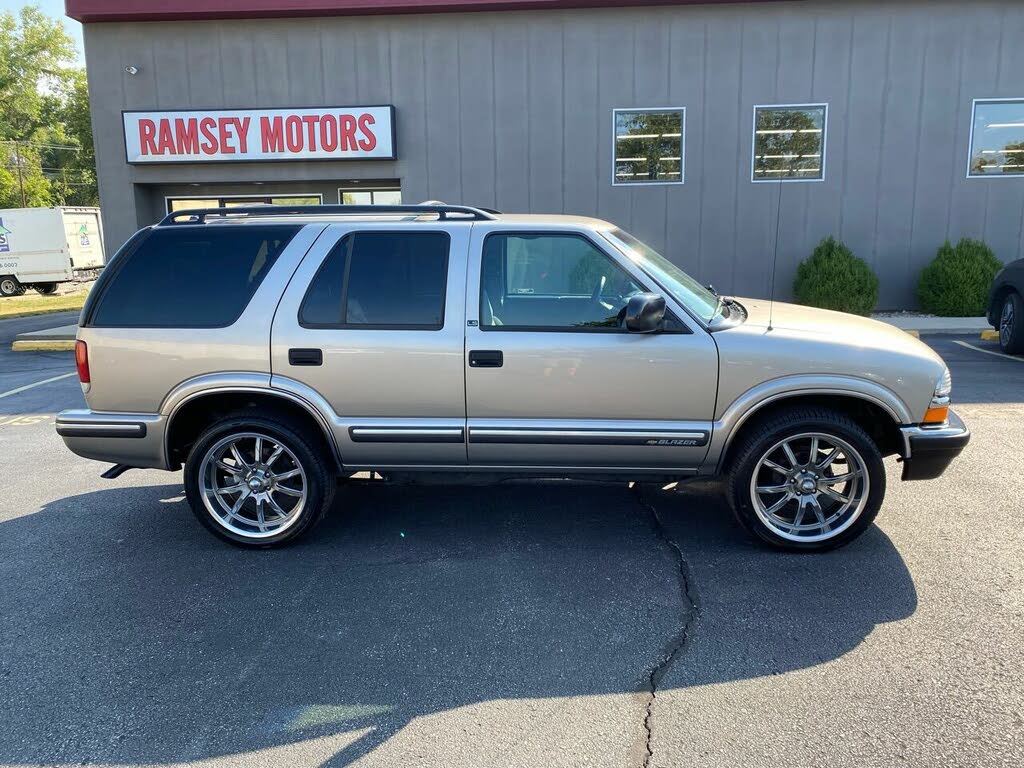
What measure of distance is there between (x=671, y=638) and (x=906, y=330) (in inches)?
424

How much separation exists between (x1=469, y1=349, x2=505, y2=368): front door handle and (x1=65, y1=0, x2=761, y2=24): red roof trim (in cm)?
1104

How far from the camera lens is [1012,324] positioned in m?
10.3

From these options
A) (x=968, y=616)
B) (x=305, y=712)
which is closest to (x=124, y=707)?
(x=305, y=712)

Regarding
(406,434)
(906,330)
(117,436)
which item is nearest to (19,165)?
(906,330)

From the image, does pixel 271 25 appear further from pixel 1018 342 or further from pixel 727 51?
pixel 1018 342

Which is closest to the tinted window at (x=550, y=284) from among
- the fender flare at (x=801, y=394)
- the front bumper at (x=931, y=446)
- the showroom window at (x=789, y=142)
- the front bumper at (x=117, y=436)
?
the fender flare at (x=801, y=394)

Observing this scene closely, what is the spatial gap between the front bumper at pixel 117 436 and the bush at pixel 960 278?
1340 centimetres

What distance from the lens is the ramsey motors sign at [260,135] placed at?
45.8 ft

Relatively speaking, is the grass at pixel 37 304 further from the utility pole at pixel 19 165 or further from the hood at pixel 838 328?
the utility pole at pixel 19 165

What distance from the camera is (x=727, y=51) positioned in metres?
13.7

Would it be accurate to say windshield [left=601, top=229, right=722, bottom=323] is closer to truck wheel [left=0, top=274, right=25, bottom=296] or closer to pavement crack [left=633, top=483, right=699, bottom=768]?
pavement crack [left=633, top=483, right=699, bottom=768]

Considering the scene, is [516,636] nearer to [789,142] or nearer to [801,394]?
[801,394]

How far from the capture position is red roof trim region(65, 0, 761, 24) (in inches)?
527

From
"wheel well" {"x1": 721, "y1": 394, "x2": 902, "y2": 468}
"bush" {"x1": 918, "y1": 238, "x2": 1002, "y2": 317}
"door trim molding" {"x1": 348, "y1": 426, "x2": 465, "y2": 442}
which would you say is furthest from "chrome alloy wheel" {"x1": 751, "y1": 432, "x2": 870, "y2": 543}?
"bush" {"x1": 918, "y1": 238, "x2": 1002, "y2": 317}
